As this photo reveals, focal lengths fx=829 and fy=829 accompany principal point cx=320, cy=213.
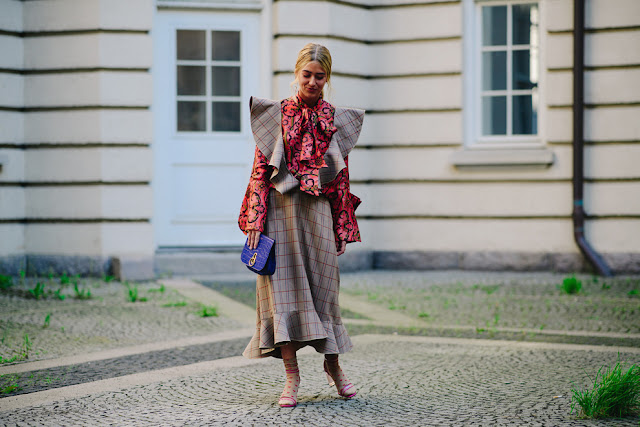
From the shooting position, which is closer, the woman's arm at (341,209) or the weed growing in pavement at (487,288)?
the woman's arm at (341,209)

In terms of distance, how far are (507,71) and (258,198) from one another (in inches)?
274

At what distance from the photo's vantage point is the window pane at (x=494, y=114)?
10.4 m

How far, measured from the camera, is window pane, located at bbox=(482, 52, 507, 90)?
10.4 meters

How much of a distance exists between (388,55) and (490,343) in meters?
5.37

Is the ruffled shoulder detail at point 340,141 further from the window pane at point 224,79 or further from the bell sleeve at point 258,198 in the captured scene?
the window pane at point 224,79

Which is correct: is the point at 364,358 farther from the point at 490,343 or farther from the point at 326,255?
the point at 326,255

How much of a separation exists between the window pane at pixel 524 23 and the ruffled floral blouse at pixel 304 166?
21.9 ft

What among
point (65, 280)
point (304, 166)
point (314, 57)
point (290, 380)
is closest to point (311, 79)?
point (314, 57)

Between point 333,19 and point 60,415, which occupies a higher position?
point 333,19

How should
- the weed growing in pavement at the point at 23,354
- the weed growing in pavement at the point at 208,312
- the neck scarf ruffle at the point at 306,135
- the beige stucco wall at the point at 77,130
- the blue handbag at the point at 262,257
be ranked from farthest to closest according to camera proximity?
1. the beige stucco wall at the point at 77,130
2. the weed growing in pavement at the point at 208,312
3. the weed growing in pavement at the point at 23,354
4. the neck scarf ruffle at the point at 306,135
5. the blue handbag at the point at 262,257

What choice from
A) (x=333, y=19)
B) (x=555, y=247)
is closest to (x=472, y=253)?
(x=555, y=247)

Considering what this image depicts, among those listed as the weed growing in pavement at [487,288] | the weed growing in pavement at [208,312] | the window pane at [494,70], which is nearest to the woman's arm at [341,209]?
the weed growing in pavement at [208,312]

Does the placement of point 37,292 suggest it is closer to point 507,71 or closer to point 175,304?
point 175,304

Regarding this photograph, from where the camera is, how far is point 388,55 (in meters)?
10.4
